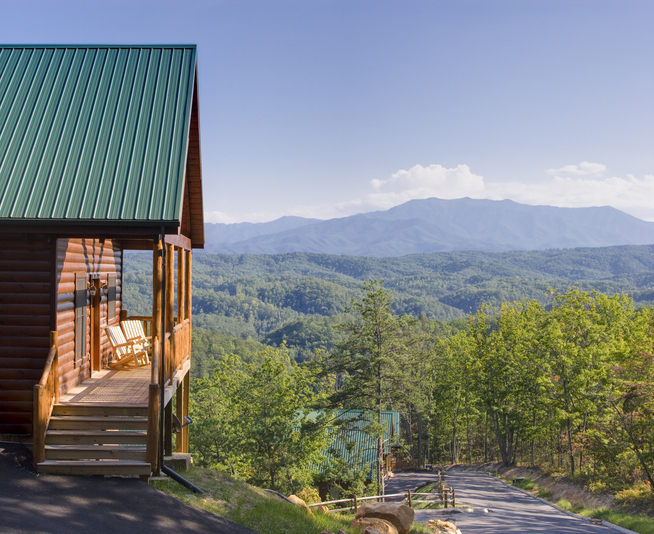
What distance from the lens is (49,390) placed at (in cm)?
759

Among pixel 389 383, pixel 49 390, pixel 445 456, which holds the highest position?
pixel 49 390

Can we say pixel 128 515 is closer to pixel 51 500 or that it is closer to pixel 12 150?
pixel 51 500

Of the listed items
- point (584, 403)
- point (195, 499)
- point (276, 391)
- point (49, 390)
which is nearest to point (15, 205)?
point (49, 390)

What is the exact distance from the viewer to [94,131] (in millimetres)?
8781

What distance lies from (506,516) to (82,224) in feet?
54.3

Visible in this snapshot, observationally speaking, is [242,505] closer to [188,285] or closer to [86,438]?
[86,438]

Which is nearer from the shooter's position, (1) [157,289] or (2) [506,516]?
(1) [157,289]

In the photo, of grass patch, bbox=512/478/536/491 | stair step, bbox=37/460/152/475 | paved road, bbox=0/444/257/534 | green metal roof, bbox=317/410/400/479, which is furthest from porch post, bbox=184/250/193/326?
grass patch, bbox=512/478/536/491

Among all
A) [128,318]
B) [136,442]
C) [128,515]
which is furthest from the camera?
[128,318]

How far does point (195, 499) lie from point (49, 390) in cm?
304

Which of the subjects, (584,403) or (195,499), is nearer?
(195,499)

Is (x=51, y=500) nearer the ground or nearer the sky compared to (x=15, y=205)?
nearer the ground

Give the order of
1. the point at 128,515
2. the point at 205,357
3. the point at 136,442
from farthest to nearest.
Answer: the point at 205,357
the point at 136,442
the point at 128,515

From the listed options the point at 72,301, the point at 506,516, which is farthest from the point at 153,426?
the point at 506,516
